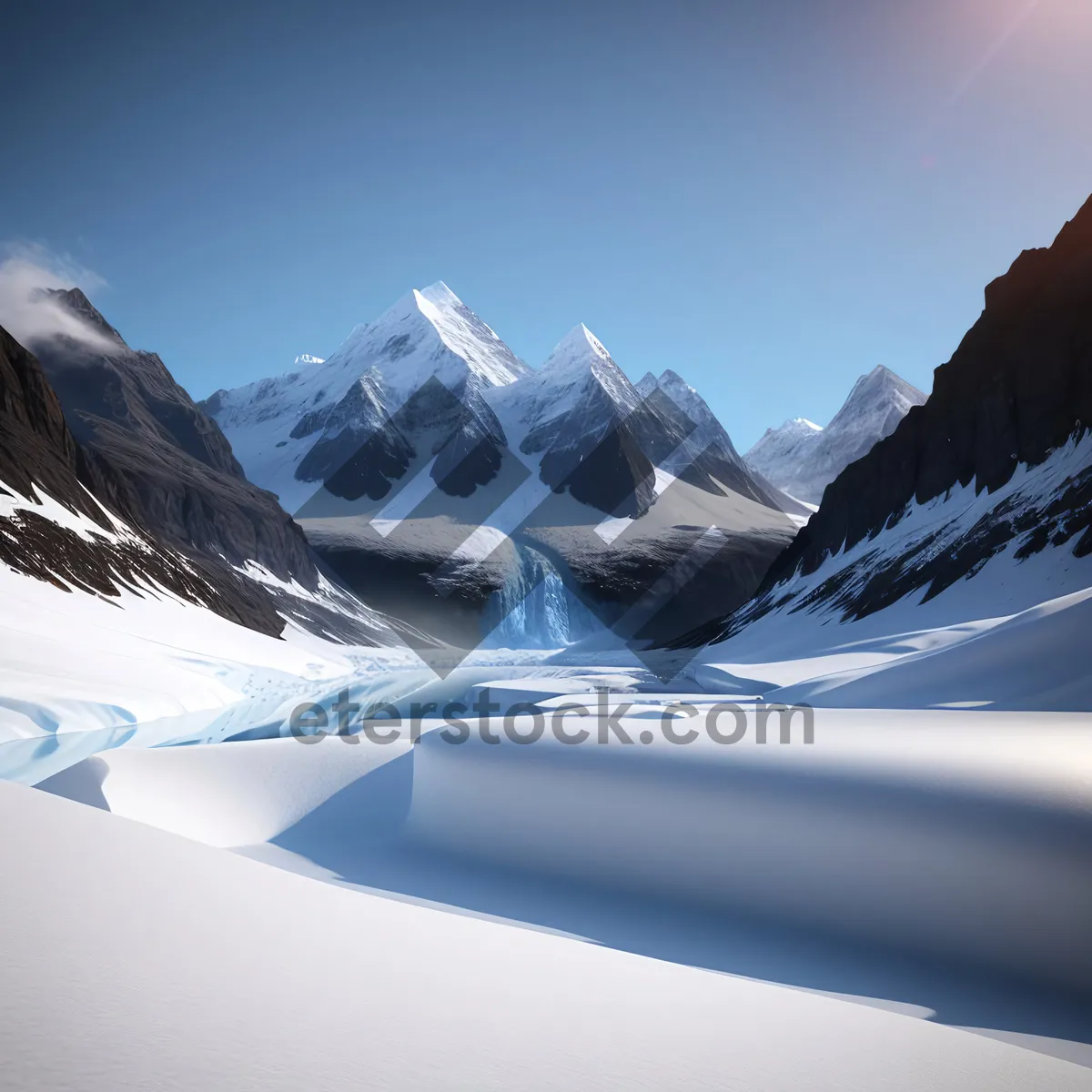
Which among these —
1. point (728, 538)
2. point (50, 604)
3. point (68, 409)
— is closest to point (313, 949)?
point (50, 604)

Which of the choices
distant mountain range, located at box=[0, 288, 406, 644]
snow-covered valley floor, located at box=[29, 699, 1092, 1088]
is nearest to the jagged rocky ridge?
snow-covered valley floor, located at box=[29, 699, 1092, 1088]

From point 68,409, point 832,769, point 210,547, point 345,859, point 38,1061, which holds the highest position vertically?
point 68,409

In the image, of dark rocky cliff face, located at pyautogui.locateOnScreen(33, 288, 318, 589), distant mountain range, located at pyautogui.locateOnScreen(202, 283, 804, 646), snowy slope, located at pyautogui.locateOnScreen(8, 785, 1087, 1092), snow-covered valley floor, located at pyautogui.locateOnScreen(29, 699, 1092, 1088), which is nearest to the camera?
snowy slope, located at pyautogui.locateOnScreen(8, 785, 1087, 1092)

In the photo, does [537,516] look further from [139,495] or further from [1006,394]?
[1006,394]

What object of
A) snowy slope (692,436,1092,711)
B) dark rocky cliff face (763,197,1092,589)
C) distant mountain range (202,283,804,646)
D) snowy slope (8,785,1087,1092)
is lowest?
snowy slope (8,785,1087,1092)

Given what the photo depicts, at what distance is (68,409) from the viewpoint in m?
86.7

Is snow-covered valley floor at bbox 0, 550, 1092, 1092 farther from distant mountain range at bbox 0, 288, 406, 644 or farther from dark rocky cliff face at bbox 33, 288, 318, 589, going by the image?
dark rocky cliff face at bbox 33, 288, 318, 589

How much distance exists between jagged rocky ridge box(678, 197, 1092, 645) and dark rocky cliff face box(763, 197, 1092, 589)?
0.10m

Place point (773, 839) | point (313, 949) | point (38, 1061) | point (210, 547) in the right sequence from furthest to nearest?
point (210, 547) → point (773, 839) → point (313, 949) → point (38, 1061)

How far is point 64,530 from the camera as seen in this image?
41219mm

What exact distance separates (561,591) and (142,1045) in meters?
152

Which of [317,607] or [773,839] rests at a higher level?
[317,607]

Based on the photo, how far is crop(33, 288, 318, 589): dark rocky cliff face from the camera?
73500 millimetres

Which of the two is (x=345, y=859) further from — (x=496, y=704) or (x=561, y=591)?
(x=561, y=591)
